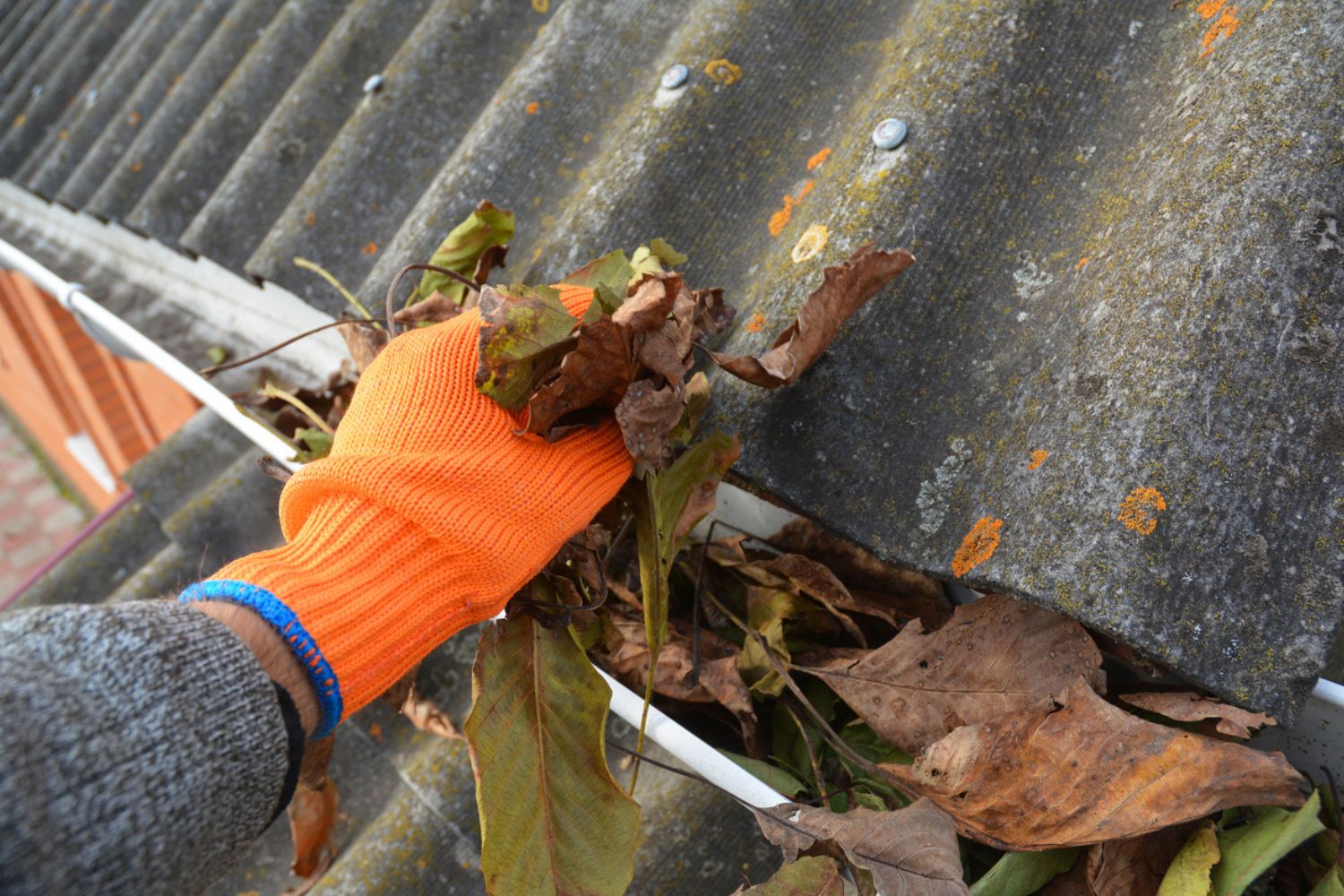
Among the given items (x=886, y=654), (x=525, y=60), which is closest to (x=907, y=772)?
(x=886, y=654)

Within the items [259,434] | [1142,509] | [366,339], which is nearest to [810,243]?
[1142,509]

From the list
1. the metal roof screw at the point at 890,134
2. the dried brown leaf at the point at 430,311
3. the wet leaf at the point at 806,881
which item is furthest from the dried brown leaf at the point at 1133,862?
the dried brown leaf at the point at 430,311

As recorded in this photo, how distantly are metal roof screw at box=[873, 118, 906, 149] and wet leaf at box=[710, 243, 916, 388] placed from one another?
0.23 m

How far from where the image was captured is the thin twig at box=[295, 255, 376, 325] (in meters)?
1.61

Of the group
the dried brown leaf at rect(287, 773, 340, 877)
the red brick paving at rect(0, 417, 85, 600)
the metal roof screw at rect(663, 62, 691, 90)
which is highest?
the metal roof screw at rect(663, 62, 691, 90)

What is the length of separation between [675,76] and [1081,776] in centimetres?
113

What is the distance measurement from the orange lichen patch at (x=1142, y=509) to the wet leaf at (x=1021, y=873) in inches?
12.8

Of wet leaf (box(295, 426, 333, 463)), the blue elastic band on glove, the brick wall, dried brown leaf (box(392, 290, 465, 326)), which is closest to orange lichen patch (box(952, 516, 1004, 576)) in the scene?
the blue elastic band on glove

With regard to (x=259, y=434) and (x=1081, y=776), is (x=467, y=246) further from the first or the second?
(x=1081, y=776)

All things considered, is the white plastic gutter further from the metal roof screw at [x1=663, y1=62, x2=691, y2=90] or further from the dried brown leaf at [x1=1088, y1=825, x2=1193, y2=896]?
the metal roof screw at [x1=663, y1=62, x2=691, y2=90]

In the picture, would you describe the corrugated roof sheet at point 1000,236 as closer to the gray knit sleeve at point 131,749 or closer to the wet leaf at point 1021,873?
the wet leaf at point 1021,873

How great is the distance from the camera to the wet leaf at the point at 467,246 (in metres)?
1.40

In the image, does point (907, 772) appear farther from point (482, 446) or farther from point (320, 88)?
point (320, 88)

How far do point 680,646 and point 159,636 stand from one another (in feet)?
2.07
